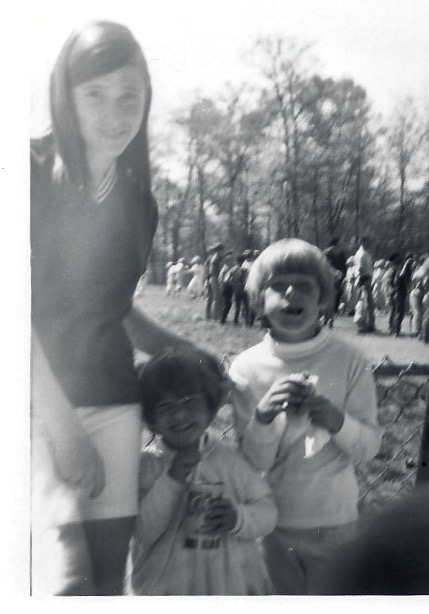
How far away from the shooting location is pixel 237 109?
3215mm

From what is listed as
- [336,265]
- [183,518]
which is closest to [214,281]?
[336,265]

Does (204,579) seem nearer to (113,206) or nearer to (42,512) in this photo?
(42,512)

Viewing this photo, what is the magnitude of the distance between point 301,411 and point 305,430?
6 cm

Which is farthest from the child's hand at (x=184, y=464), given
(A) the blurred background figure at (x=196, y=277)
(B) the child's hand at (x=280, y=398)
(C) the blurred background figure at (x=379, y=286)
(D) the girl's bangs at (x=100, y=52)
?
(D) the girl's bangs at (x=100, y=52)

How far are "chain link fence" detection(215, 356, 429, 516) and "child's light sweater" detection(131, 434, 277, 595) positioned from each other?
30cm

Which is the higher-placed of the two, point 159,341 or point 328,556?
point 159,341

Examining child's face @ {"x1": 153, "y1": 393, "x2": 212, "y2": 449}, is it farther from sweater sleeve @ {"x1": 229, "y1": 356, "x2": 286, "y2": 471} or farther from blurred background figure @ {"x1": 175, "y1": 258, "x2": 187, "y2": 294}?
blurred background figure @ {"x1": 175, "y1": 258, "x2": 187, "y2": 294}

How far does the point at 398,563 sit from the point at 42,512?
1.04 m

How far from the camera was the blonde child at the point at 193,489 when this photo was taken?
323 centimetres

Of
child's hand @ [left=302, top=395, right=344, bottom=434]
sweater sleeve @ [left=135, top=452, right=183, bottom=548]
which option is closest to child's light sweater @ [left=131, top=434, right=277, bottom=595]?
sweater sleeve @ [left=135, top=452, right=183, bottom=548]

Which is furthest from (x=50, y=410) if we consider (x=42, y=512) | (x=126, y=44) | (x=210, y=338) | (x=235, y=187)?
(x=126, y=44)

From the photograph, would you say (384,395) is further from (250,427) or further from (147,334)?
(147,334)

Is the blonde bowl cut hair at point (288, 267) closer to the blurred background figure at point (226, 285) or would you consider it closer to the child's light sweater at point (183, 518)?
the blurred background figure at point (226, 285)
